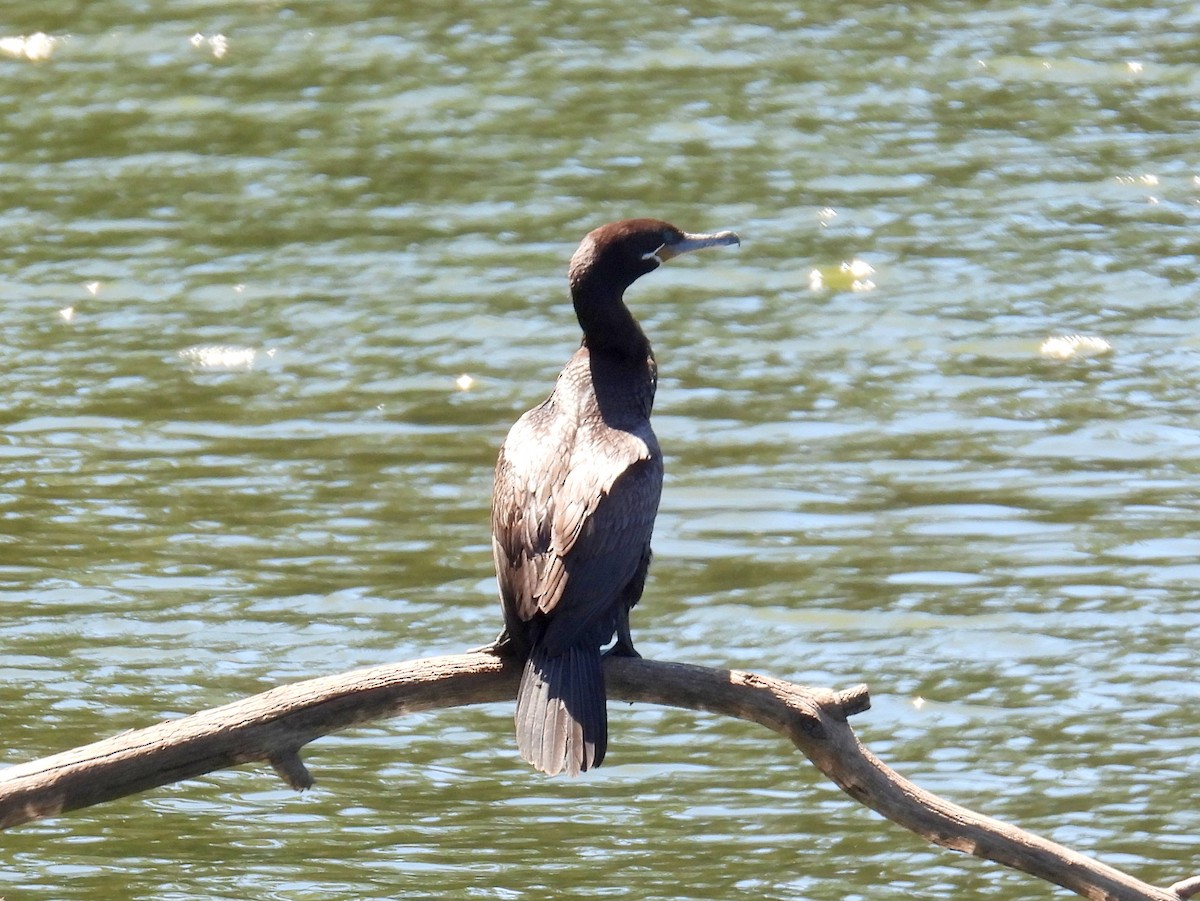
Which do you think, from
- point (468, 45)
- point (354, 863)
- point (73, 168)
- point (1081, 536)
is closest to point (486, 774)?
point (354, 863)

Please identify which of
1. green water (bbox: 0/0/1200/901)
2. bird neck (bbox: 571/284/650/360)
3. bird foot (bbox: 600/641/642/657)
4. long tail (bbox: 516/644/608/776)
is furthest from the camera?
green water (bbox: 0/0/1200/901)

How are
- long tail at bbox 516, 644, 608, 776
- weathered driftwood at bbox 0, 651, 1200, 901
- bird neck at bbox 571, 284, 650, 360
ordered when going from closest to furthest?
weathered driftwood at bbox 0, 651, 1200, 901 < long tail at bbox 516, 644, 608, 776 < bird neck at bbox 571, 284, 650, 360

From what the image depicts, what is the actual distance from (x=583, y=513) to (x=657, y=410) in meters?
4.60

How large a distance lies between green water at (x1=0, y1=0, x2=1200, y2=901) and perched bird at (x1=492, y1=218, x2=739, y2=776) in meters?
1.59

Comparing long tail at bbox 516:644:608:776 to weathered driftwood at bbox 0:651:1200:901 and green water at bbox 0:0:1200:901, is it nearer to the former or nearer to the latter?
weathered driftwood at bbox 0:651:1200:901

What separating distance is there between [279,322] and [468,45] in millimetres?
3495

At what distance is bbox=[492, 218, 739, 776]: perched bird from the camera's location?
484 centimetres

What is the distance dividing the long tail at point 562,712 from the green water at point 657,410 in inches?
67.6

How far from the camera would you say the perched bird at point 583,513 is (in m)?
4.84

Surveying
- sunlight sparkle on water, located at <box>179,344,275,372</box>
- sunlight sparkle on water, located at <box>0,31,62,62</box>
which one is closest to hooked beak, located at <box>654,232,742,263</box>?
sunlight sparkle on water, located at <box>179,344,275,372</box>

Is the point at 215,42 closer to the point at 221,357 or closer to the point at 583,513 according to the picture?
the point at 221,357

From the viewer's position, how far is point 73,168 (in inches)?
492

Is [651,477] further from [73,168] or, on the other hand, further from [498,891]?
[73,168]

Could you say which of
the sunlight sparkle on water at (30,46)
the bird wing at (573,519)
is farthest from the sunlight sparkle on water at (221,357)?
the bird wing at (573,519)
